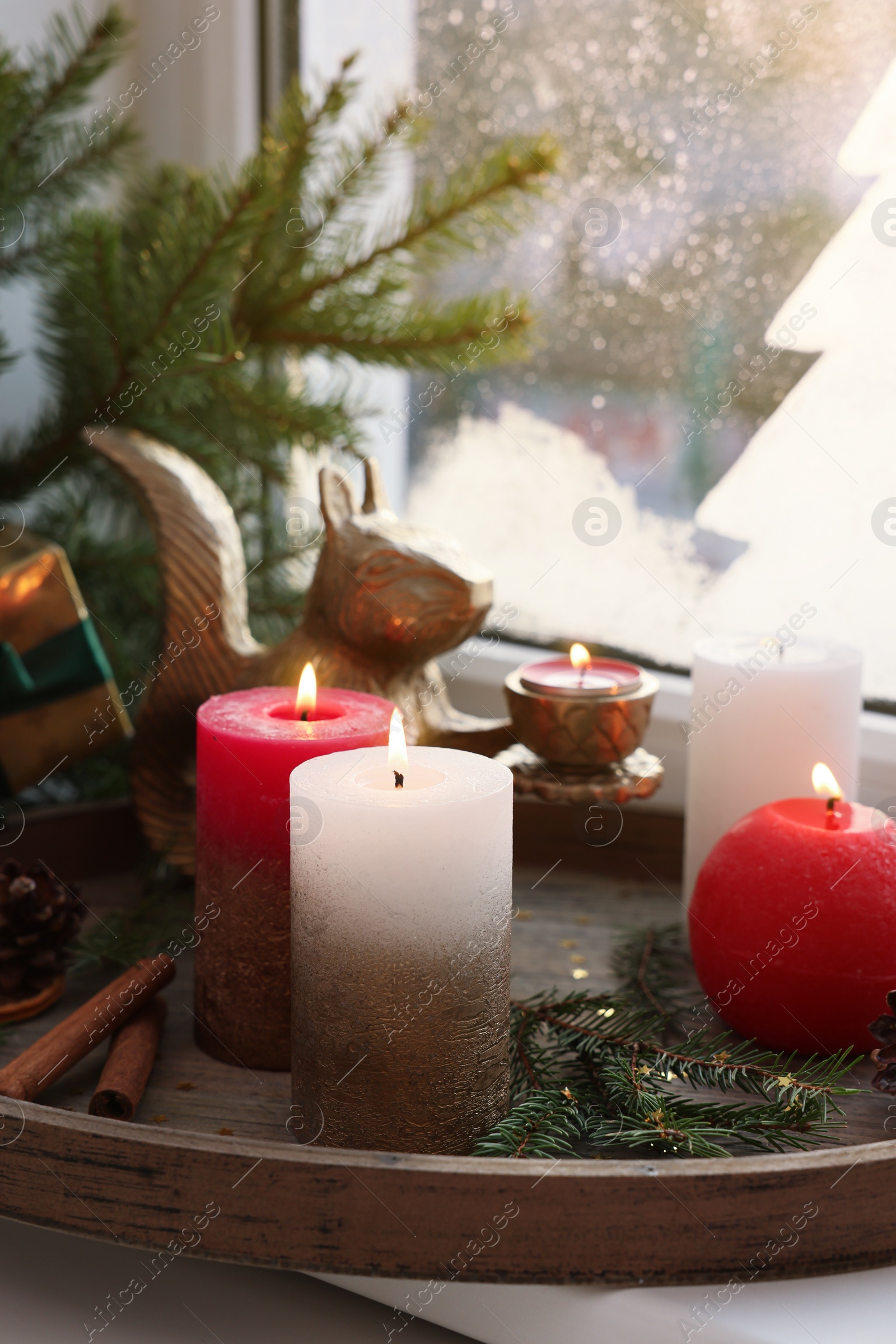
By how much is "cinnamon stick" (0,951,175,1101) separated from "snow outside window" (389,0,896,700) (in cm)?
56

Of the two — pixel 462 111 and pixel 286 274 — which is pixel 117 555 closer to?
pixel 286 274

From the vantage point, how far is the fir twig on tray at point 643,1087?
1.59ft

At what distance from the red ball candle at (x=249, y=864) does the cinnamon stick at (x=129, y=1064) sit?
0.02 meters


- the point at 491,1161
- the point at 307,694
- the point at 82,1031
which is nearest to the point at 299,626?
the point at 307,694

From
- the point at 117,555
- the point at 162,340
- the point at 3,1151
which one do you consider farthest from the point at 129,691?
the point at 3,1151

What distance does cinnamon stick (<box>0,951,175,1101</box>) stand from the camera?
20.6 inches

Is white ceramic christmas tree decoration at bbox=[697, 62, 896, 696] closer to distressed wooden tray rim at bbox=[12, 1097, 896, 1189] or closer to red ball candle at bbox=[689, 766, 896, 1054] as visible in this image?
red ball candle at bbox=[689, 766, 896, 1054]

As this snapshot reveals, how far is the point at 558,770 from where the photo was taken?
2.16 feet

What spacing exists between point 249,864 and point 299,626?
193 millimetres

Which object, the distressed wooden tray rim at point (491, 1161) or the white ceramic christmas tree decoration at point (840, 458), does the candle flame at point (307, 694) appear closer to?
the distressed wooden tray rim at point (491, 1161)

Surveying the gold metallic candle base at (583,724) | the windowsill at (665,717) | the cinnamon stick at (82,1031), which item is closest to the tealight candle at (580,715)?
the gold metallic candle base at (583,724)

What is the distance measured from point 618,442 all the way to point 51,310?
47 centimetres

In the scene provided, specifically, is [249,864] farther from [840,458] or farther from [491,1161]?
[840,458]

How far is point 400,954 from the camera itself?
471 mm
